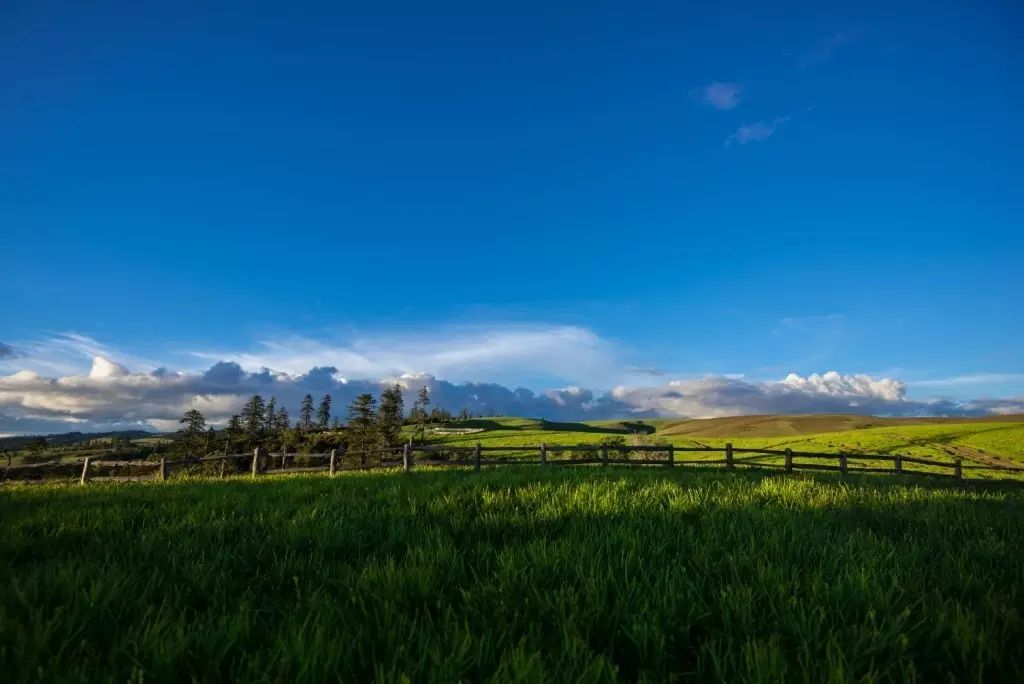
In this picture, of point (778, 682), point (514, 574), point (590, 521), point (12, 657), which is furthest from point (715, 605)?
point (12, 657)

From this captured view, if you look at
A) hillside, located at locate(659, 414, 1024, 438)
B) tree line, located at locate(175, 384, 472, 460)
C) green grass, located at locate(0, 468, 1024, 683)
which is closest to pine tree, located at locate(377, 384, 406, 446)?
tree line, located at locate(175, 384, 472, 460)

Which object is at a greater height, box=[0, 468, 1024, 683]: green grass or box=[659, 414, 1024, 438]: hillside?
box=[659, 414, 1024, 438]: hillside

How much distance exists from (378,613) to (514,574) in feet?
3.38

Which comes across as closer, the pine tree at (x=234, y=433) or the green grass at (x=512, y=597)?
the green grass at (x=512, y=597)

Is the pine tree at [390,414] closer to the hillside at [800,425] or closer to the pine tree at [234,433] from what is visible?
the pine tree at [234,433]

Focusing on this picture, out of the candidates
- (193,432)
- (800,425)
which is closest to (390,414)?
(193,432)

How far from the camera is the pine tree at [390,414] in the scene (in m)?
83.3

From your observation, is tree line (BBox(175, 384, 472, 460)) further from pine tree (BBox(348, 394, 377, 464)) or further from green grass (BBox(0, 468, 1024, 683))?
green grass (BBox(0, 468, 1024, 683))

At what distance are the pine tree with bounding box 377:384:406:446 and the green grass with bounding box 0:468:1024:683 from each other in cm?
7892

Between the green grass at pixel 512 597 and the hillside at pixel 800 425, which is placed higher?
the hillside at pixel 800 425

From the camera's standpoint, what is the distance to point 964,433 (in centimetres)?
5941

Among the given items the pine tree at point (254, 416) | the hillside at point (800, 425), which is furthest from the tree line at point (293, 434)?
the hillside at point (800, 425)

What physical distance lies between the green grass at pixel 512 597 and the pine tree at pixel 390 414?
78915 mm

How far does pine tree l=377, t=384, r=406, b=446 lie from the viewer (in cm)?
8331
